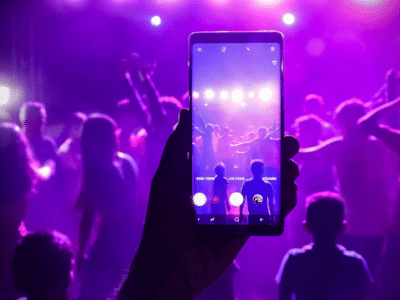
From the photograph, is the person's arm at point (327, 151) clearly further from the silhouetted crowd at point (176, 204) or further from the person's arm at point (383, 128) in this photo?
the person's arm at point (383, 128)

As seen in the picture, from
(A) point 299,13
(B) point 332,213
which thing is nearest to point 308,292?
(B) point 332,213

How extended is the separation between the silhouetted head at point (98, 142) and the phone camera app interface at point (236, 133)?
170 cm

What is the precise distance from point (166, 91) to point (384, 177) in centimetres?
542

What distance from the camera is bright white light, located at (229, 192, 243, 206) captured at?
4.03ft

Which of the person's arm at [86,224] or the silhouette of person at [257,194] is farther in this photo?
the person's arm at [86,224]

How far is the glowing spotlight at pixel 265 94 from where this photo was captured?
125 cm

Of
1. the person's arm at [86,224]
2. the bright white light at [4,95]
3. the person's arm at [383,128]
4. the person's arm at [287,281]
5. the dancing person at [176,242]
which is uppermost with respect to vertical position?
the bright white light at [4,95]

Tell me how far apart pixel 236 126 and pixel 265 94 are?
0.17 m

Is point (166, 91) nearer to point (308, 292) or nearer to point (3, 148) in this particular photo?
point (3, 148)

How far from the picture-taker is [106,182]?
2.71m

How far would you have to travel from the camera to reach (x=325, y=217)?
2.23 m

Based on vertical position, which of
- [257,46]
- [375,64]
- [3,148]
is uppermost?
[375,64]

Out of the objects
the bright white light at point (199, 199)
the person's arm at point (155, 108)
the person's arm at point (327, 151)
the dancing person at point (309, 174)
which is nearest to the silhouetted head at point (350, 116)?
the person's arm at point (327, 151)

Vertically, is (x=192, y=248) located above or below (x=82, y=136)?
below
